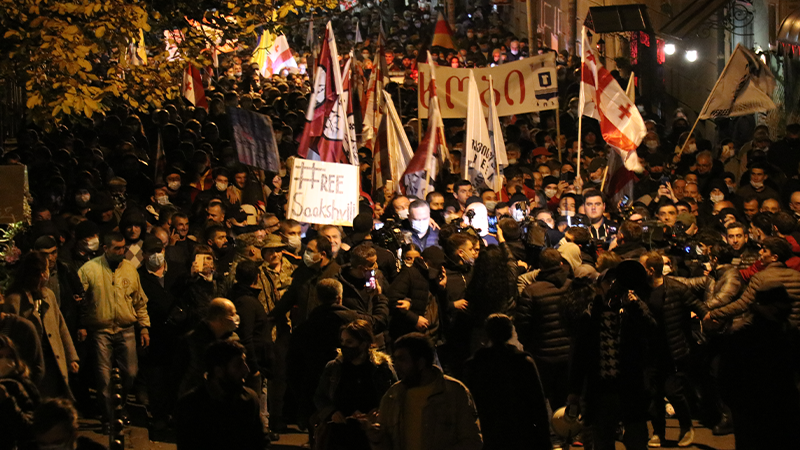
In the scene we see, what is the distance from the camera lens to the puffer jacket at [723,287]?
29.2 feet

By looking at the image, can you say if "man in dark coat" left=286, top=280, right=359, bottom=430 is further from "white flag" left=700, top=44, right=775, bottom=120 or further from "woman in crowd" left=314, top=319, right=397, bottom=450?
"white flag" left=700, top=44, right=775, bottom=120

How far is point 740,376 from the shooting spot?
7.39 m

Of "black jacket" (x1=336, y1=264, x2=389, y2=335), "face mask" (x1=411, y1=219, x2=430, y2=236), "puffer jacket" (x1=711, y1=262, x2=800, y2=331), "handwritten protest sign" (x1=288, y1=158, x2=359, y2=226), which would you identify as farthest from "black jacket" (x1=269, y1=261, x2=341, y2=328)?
"puffer jacket" (x1=711, y1=262, x2=800, y2=331)

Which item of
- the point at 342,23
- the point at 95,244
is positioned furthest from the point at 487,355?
the point at 342,23

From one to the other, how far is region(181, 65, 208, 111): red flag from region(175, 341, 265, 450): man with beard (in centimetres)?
1457

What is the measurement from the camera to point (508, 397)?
628cm

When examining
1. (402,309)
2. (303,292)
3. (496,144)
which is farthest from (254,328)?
(496,144)

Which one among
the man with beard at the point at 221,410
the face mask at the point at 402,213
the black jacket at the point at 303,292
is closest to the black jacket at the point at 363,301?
the black jacket at the point at 303,292

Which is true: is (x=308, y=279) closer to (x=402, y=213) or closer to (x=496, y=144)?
(x=402, y=213)

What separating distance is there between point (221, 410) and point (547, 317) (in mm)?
3715

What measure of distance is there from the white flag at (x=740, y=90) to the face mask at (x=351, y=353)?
11049 mm

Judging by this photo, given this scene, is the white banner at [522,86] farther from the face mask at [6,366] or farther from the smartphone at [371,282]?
the face mask at [6,366]

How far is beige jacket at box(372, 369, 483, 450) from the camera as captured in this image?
Answer: 566cm

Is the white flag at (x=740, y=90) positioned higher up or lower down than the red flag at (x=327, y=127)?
higher up
